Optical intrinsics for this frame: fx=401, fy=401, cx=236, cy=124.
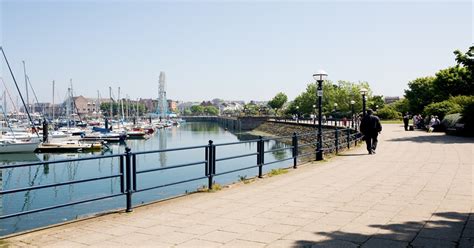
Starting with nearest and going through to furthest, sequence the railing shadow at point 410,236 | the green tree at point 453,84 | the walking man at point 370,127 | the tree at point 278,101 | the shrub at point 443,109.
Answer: the railing shadow at point 410,236, the walking man at point 370,127, the shrub at point 443,109, the green tree at point 453,84, the tree at point 278,101

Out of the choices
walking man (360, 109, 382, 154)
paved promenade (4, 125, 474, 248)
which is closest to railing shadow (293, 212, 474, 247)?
paved promenade (4, 125, 474, 248)

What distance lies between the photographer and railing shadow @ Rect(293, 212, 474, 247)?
5020 mm

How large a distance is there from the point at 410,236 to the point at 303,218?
1.65m

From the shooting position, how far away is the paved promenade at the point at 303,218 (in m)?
5.25

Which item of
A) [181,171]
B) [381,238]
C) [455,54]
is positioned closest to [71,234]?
[381,238]

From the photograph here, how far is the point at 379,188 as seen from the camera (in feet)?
29.6

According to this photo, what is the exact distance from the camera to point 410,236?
5336 millimetres

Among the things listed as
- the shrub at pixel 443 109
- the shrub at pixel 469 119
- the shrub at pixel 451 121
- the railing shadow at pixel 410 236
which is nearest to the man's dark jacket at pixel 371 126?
the railing shadow at pixel 410 236

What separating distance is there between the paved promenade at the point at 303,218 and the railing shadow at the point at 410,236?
1cm

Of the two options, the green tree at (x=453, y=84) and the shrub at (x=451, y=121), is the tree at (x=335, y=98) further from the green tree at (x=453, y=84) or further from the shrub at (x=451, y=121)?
the shrub at (x=451, y=121)

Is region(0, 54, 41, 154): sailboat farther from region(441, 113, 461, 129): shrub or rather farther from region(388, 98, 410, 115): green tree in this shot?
region(388, 98, 410, 115): green tree

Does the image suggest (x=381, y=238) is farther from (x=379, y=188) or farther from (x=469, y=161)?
(x=469, y=161)

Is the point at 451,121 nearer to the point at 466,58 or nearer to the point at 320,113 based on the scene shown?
the point at 466,58

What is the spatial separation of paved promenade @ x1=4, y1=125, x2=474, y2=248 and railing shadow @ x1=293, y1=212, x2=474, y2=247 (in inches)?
0.5
